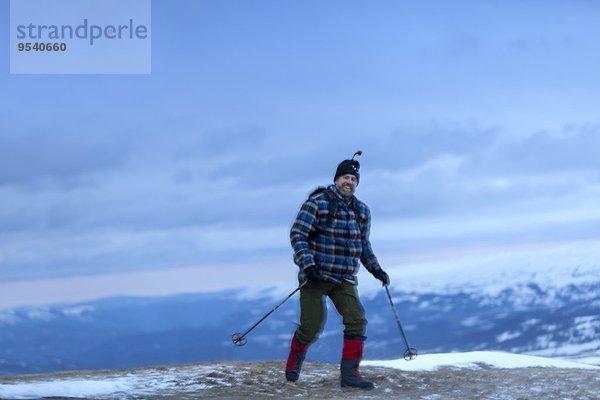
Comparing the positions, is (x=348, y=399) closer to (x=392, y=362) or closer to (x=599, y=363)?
(x=392, y=362)

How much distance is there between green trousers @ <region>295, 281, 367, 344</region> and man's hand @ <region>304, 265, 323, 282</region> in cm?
23

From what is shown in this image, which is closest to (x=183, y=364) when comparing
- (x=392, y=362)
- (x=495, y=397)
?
(x=392, y=362)

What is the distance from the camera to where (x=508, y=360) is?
45.5 ft

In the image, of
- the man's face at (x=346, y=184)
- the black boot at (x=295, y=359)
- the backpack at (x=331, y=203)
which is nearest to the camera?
the backpack at (x=331, y=203)

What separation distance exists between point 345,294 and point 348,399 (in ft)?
4.54

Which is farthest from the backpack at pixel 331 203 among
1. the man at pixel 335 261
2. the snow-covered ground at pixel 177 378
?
the snow-covered ground at pixel 177 378

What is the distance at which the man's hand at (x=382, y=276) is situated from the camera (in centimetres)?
1116

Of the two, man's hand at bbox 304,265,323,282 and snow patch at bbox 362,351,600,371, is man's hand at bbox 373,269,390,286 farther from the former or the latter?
snow patch at bbox 362,351,600,371

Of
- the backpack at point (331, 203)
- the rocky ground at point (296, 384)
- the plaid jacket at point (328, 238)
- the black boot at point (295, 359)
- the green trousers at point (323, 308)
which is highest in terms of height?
the backpack at point (331, 203)

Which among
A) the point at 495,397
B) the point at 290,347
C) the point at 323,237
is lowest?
the point at 495,397

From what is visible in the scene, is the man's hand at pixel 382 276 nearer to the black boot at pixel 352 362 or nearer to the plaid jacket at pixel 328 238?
the plaid jacket at pixel 328 238

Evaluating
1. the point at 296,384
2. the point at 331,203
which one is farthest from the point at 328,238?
the point at 296,384

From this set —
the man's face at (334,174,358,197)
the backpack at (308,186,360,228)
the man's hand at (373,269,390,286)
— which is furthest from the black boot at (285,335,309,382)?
the man's face at (334,174,358,197)

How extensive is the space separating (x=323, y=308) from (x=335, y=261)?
2.07 ft
